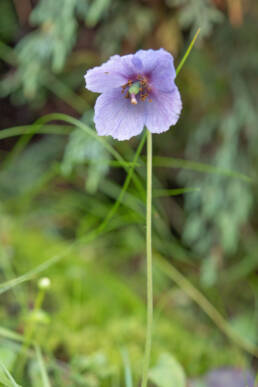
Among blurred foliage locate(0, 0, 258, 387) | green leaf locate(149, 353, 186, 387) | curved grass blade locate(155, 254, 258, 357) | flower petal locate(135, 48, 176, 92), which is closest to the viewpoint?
flower petal locate(135, 48, 176, 92)

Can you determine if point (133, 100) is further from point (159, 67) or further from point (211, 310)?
point (211, 310)

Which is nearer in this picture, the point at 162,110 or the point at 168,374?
the point at 162,110

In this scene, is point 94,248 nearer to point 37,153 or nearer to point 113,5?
point 37,153

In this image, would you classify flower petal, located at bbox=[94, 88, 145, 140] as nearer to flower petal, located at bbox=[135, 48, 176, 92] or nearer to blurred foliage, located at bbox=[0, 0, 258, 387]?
flower petal, located at bbox=[135, 48, 176, 92]

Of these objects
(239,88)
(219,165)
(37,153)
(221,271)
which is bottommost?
(221,271)

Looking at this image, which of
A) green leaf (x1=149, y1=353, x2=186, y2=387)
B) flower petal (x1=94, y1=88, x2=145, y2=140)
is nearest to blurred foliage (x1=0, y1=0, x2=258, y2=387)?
green leaf (x1=149, y1=353, x2=186, y2=387)

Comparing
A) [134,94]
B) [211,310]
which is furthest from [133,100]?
[211,310]

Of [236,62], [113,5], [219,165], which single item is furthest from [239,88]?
[113,5]
